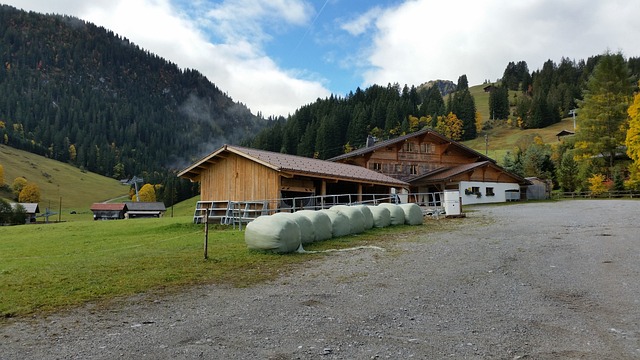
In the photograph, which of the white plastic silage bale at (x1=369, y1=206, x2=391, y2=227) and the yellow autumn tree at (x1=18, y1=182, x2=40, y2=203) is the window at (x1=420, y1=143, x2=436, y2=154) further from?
the yellow autumn tree at (x1=18, y1=182, x2=40, y2=203)

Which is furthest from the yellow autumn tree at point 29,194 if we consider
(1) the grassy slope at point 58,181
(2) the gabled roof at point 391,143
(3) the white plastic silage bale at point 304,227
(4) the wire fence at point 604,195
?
(3) the white plastic silage bale at point 304,227

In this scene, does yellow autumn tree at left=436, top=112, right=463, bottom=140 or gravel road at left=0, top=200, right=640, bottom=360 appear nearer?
gravel road at left=0, top=200, right=640, bottom=360

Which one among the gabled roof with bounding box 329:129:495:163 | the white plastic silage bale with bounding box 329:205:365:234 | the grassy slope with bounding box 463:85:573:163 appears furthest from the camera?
the grassy slope with bounding box 463:85:573:163

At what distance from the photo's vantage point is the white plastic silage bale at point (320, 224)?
50.2 feet

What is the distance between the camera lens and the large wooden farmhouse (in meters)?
46.4

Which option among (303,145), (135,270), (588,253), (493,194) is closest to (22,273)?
(135,270)

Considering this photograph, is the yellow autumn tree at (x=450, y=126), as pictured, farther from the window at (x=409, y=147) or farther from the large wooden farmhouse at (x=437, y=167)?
the window at (x=409, y=147)

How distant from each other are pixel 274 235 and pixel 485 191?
40.0m

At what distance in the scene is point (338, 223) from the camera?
16797 mm

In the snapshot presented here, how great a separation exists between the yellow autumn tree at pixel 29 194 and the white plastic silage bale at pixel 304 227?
130 metres

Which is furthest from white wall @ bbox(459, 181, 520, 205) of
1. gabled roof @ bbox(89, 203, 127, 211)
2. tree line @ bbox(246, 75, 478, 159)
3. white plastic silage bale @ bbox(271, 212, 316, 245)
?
gabled roof @ bbox(89, 203, 127, 211)

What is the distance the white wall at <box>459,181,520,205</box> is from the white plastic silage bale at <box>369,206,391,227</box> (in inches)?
1069

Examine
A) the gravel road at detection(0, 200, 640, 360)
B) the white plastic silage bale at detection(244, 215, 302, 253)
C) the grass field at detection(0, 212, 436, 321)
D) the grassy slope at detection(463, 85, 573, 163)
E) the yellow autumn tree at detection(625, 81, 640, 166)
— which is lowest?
the gravel road at detection(0, 200, 640, 360)

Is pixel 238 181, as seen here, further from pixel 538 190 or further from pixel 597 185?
pixel 597 185
